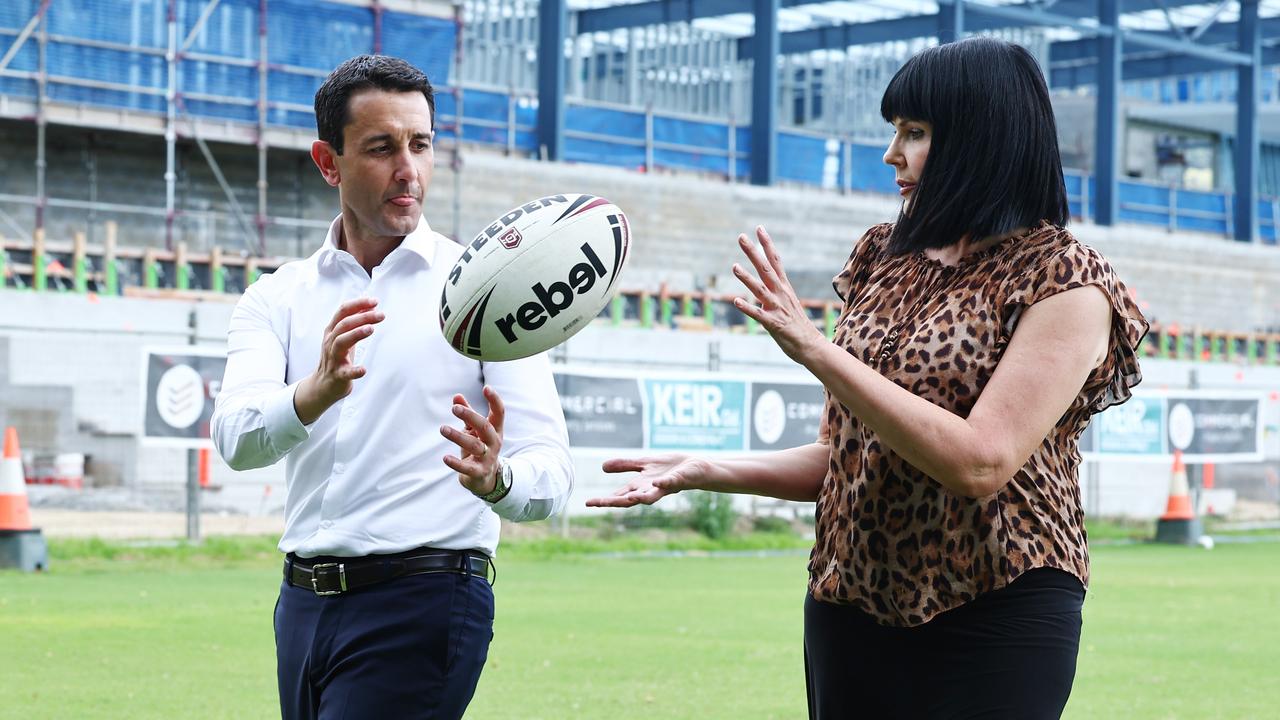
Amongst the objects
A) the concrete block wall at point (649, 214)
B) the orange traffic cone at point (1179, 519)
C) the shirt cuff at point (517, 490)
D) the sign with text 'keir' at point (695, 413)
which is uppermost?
the concrete block wall at point (649, 214)

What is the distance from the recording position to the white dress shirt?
12.7 feet

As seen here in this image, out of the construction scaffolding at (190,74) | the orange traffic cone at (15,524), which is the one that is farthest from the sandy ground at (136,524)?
the construction scaffolding at (190,74)

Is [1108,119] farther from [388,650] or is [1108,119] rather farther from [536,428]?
[388,650]

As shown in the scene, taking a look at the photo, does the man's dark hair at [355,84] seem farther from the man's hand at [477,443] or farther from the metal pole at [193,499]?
the metal pole at [193,499]

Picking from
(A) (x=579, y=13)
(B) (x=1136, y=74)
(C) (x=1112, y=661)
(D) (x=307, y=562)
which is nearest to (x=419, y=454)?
(D) (x=307, y=562)

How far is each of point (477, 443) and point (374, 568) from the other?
1.63 ft

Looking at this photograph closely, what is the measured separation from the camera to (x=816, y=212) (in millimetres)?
40344

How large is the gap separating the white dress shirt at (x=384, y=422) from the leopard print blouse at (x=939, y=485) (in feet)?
2.55

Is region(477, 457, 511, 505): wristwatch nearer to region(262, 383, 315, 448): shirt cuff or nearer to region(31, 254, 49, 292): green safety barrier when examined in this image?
region(262, 383, 315, 448): shirt cuff

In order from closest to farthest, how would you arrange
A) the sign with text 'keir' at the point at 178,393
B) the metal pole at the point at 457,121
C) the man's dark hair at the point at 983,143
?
the man's dark hair at the point at 983,143 < the sign with text 'keir' at the point at 178,393 < the metal pole at the point at 457,121

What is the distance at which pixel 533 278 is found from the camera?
13.3 feet

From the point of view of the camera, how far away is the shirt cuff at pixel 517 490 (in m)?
3.72

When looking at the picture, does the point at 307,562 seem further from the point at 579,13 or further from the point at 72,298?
the point at 579,13

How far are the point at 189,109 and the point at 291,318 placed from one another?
27.1 m
